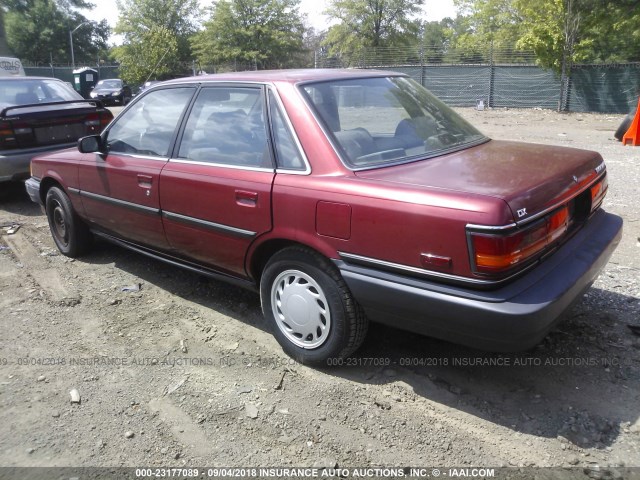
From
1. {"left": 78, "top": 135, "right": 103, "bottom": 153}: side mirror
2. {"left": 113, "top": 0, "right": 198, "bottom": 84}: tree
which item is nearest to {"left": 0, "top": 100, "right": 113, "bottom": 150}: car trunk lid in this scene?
{"left": 78, "top": 135, "right": 103, "bottom": 153}: side mirror

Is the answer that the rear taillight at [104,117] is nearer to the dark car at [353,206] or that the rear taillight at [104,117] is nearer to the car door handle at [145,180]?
the dark car at [353,206]

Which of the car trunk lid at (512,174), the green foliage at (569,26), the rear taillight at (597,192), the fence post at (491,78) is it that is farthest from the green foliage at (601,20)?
the car trunk lid at (512,174)

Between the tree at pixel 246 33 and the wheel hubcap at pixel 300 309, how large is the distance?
42641 millimetres

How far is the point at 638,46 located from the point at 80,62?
55.7m

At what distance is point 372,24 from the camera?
47.8 metres

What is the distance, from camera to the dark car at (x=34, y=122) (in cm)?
678

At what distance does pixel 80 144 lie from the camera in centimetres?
438

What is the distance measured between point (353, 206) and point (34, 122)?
580 cm

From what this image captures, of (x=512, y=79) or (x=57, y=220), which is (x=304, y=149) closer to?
(x=57, y=220)

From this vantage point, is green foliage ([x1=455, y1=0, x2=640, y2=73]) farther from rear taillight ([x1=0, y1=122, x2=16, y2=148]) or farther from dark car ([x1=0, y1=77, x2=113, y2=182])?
rear taillight ([x1=0, y1=122, x2=16, y2=148])

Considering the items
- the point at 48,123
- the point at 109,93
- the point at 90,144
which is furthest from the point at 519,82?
the point at 109,93

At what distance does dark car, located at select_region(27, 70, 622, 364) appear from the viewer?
2.51 metres

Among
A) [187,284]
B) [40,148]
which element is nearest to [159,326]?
[187,284]

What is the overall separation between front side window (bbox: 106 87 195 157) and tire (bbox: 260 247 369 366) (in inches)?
53.3
